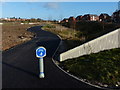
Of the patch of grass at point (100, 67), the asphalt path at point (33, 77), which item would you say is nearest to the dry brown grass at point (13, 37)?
the asphalt path at point (33, 77)

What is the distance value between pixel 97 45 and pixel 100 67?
3.66 metres

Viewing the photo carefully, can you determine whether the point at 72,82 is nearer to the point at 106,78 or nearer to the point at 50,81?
the point at 50,81

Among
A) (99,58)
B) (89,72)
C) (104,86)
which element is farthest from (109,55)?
(104,86)

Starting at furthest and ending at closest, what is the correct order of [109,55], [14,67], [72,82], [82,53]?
[82,53]
[109,55]
[14,67]
[72,82]

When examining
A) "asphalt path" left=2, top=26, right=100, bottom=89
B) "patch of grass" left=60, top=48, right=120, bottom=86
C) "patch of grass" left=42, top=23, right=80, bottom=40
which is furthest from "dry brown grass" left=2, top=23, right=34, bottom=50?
"patch of grass" left=60, top=48, right=120, bottom=86

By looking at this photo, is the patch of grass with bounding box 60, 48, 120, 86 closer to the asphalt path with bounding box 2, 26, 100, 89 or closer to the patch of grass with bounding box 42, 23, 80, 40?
the asphalt path with bounding box 2, 26, 100, 89

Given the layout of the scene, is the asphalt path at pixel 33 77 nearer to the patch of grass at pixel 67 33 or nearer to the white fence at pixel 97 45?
the white fence at pixel 97 45

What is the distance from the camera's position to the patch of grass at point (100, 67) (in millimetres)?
9258

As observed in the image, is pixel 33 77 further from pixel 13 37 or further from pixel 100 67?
pixel 13 37

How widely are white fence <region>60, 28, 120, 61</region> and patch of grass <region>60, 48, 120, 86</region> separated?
0.51m

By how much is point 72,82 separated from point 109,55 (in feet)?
18.3

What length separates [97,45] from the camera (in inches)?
552

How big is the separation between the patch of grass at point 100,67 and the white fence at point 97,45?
0.51 meters

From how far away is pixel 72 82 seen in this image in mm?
8953
